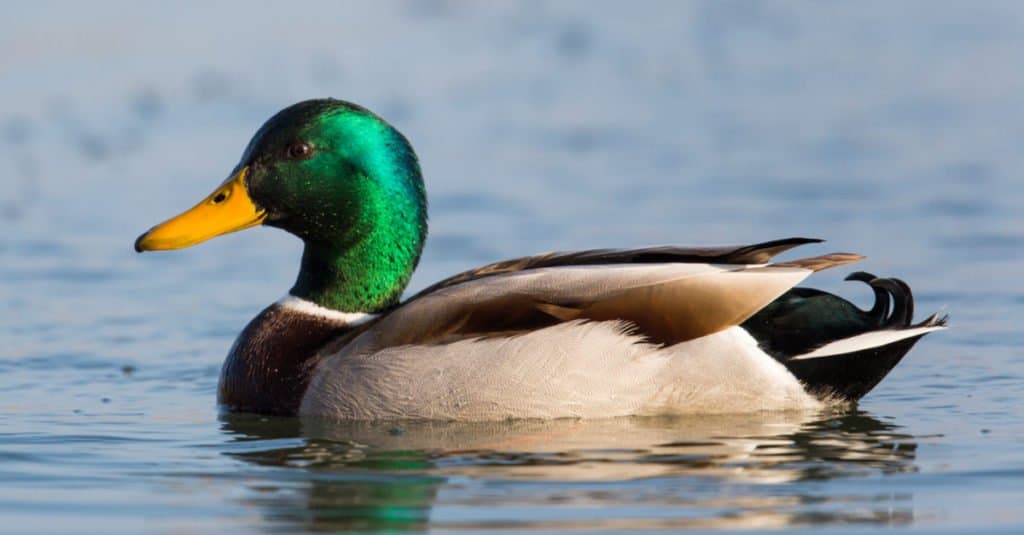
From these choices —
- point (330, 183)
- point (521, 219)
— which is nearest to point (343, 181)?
point (330, 183)

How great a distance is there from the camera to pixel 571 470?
7.36m

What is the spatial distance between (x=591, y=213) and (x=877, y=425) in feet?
18.1

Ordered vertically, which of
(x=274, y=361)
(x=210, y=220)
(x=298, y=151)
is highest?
(x=298, y=151)

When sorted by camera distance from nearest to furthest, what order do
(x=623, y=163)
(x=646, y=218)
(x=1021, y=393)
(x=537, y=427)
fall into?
(x=537, y=427) < (x=1021, y=393) < (x=646, y=218) < (x=623, y=163)

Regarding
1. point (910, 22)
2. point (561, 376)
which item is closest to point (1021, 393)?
point (561, 376)

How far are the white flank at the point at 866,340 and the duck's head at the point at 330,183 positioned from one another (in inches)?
77.7

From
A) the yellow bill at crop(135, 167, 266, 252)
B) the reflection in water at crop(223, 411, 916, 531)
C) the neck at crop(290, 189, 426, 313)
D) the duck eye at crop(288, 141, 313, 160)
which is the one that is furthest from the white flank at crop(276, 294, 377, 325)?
the duck eye at crop(288, 141, 313, 160)

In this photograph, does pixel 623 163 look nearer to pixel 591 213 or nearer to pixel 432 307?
pixel 591 213

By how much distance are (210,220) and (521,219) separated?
15.9ft

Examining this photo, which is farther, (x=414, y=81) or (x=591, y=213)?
(x=414, y=81)

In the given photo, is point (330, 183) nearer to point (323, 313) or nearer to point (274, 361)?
point (323, 313)

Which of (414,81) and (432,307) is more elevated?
(414,81)

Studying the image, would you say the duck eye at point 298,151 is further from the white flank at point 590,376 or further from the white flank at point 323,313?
the white flank at point 590,376

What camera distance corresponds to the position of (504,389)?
830cm
